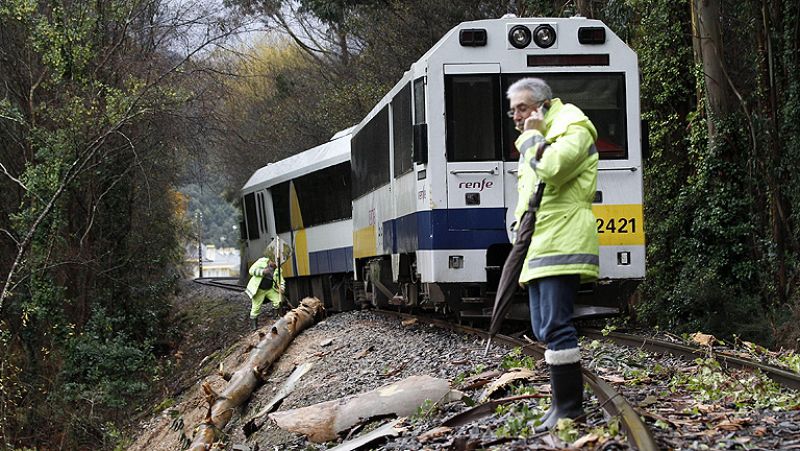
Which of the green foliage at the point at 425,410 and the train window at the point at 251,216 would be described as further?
the train window at the point at 251,216

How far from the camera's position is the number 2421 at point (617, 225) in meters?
10.9

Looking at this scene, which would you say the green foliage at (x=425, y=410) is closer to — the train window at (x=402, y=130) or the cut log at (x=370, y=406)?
the cut log at (x=370, y=406)

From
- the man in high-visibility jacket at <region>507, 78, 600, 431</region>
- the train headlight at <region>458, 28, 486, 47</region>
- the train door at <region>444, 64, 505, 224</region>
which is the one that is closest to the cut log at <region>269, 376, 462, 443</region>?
the man in high-visibility jacket at <region>507, 78, 600, 431</region>

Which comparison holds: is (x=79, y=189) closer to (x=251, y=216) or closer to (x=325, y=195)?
(x=251, y=216)

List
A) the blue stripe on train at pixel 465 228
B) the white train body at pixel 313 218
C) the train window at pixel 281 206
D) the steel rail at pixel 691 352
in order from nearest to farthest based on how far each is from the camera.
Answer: the steel rail at pixel 691 352
the blue stripe on train at pixel 465 228
the white train body at pixel 313 218
the train window at pixel 281 206

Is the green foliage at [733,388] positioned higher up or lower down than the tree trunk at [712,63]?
lower down

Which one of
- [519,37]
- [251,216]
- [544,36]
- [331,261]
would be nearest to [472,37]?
[519,37]

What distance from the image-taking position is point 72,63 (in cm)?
2000

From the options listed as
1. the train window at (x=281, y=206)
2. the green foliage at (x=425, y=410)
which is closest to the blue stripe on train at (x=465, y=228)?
the green foliage at (x=425, y=410)

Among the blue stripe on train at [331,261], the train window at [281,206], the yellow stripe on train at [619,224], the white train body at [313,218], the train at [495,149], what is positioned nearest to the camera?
the yellow stripe on train at [619,224]

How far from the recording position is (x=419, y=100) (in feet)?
38.0

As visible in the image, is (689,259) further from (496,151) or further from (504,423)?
(504,423)

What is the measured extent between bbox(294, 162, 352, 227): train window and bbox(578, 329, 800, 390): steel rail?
8.46 m

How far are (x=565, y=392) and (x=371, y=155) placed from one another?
983 cm
